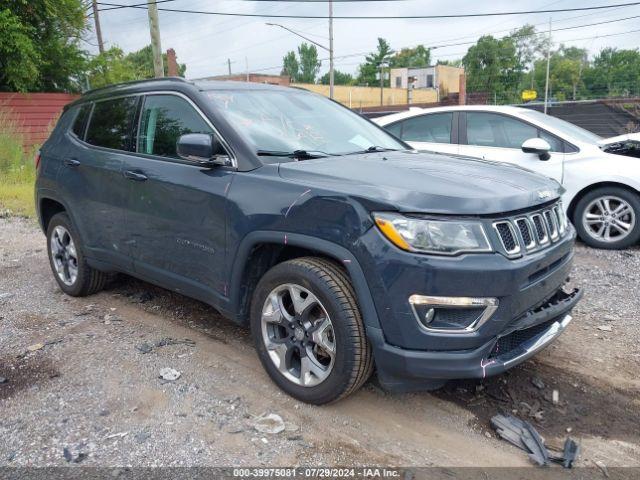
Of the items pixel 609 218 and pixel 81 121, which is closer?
pixel 81 121

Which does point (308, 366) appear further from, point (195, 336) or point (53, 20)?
point (53, 20)

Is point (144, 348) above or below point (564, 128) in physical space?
below

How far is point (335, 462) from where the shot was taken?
8.82 ft

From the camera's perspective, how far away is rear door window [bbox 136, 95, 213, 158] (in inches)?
146

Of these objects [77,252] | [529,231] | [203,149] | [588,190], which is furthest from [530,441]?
[588,190]

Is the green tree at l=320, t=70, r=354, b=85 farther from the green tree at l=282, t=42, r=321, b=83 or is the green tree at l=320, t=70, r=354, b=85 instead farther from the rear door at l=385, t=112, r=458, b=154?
the rear door at l=385, t=112, r=458, b=154

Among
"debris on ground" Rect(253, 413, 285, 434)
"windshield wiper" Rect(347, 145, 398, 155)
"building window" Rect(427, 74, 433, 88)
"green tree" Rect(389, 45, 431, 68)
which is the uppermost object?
"green tree" Rect(389, 45, 431, 68)

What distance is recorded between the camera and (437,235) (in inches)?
103

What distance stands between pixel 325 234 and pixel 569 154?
4755mm

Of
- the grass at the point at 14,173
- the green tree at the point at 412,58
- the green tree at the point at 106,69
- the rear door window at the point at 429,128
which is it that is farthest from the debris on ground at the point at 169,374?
the green tree at the point at 412,58

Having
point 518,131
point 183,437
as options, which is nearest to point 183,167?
point 183,437

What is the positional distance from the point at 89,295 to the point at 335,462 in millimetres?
3293

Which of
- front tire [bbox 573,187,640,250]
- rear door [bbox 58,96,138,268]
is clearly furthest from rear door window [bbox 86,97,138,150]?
front tire [bbox 573,187,640,250]

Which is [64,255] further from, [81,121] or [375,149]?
[375,149]
